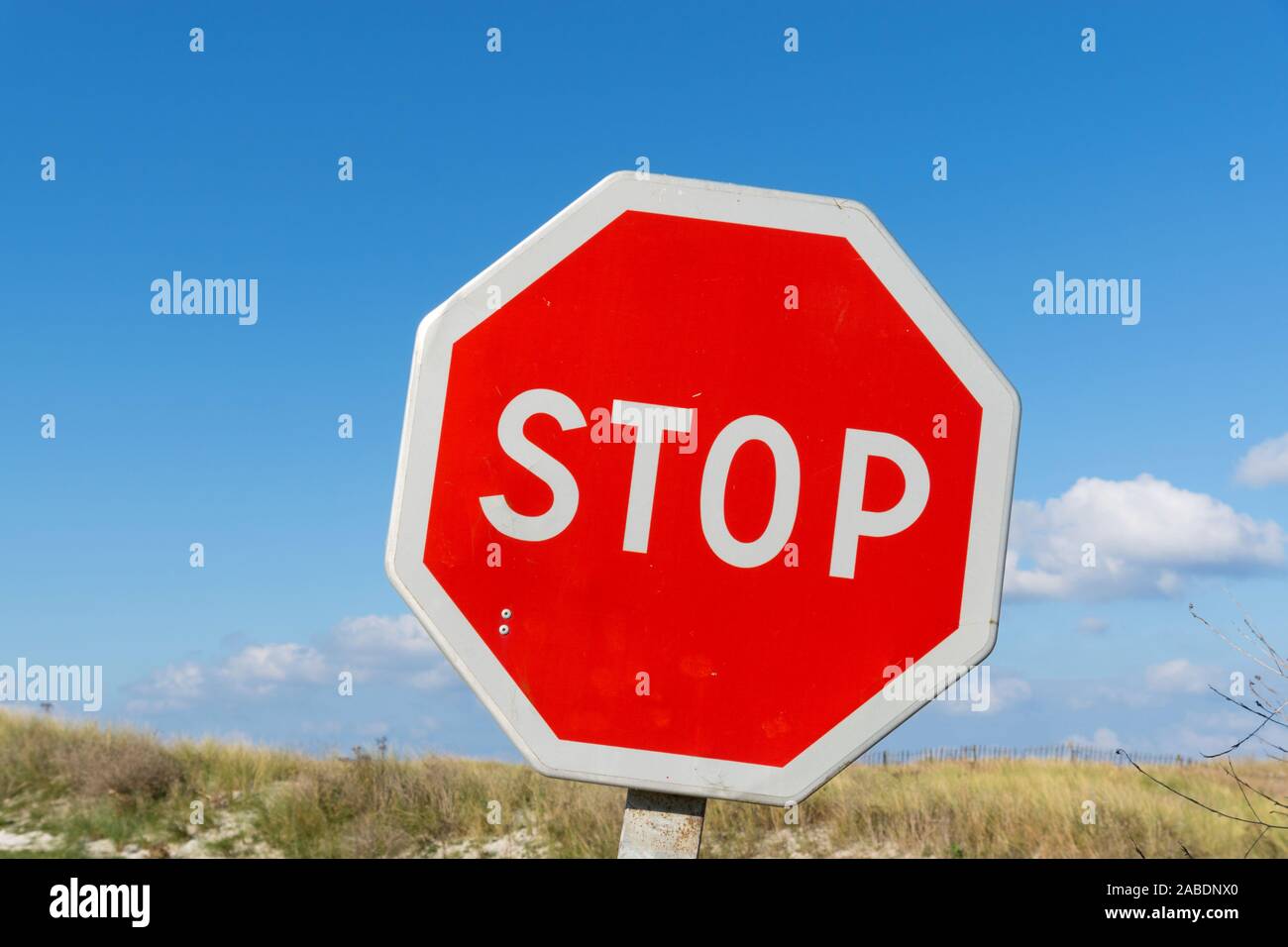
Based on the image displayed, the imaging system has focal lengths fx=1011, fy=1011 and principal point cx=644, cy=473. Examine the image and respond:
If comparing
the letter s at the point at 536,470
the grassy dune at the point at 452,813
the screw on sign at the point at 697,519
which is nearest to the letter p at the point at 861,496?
the screw on sign at the point at 697,519

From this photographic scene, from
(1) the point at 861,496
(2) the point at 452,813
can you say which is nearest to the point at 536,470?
(1) the point at 861,496

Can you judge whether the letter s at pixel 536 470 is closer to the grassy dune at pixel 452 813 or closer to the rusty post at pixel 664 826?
the rusty post at pixel 664 826

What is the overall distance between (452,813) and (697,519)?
24.6 ft

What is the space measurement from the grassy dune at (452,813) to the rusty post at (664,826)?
6.27 meters

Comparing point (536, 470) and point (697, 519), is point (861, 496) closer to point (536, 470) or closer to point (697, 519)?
point (697, 519)

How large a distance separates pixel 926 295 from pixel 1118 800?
349 inches

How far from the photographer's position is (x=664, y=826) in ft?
5.13

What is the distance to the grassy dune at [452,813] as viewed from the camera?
25.9 feet

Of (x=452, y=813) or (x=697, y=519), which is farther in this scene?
(x=452, y=813)

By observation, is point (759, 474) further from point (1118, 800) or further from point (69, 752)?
point (69, 752)

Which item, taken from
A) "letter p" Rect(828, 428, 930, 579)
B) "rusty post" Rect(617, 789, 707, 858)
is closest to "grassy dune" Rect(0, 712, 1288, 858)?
"rusty post" Rect(617, 789, 707, 858)

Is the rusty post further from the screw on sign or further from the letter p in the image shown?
the letter p

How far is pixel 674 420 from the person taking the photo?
1617 millimetres
